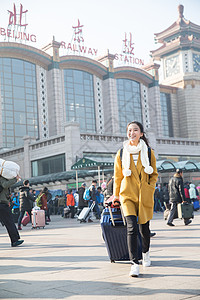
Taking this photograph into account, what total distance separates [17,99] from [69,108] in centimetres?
687

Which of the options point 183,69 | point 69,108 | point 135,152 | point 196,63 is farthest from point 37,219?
point 196,63

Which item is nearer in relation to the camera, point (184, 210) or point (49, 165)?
point (184, 210)

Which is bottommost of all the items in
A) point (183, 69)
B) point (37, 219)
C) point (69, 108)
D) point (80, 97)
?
point (37, 219)

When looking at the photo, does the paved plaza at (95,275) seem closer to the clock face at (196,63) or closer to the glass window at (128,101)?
the glass window at (128,101)

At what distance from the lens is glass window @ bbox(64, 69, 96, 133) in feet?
176

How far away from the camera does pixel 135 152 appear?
5.27 meters

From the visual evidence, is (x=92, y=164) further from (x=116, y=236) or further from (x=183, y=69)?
(x=183, y=69)

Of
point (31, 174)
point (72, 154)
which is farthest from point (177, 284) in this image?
point (31, 174)

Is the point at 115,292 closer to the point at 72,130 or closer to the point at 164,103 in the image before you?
the point at 72,130

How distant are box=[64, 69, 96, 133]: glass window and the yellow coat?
48201 millimetres

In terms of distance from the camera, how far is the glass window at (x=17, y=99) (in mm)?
49750

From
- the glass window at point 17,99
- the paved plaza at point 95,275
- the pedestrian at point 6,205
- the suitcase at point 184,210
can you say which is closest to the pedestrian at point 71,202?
the suitcase at point 184,210

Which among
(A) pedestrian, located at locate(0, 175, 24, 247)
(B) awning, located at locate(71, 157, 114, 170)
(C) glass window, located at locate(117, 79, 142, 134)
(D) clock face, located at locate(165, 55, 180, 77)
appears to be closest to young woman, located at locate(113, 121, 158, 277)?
(A) pedestrian, located at locate(0, 175, 24, 247)

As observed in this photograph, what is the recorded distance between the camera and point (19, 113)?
Answer: 167ft
